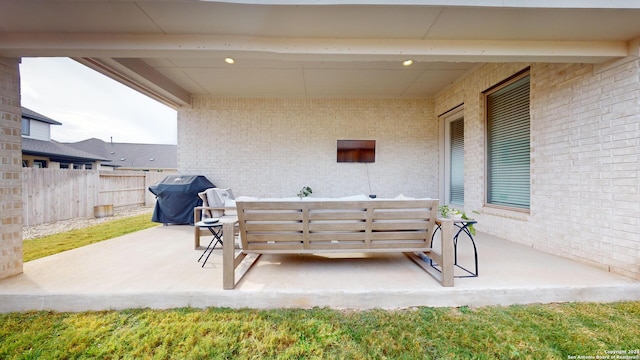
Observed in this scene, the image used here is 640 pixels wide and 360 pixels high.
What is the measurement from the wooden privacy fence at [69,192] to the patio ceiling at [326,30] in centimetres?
449

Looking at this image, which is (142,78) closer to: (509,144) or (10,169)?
(10,169)

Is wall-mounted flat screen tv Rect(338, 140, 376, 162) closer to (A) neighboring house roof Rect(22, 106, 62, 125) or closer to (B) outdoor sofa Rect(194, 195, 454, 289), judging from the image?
(B) outdoor sofa Rect(194, 195, 454, 289)

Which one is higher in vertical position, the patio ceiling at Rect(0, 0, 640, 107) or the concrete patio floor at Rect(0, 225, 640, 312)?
the patio ceiling at Rect(0, 0, 640, 107)

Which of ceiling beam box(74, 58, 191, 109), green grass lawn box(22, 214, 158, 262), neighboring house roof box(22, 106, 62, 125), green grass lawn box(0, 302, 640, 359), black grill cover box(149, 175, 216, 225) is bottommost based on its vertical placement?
green grass lawn box(0, 302, 640, 359)

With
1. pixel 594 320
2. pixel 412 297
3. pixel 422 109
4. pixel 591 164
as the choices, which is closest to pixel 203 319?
pixel 412 297

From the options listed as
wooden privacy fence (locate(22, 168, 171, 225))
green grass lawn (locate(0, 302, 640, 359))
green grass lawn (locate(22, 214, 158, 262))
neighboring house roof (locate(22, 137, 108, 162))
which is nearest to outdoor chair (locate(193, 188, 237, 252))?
green grass lawn (locate(0, 302, 640, 359))

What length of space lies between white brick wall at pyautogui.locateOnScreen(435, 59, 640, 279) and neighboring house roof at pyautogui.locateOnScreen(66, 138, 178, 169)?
2441cm

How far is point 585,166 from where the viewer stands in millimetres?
2873

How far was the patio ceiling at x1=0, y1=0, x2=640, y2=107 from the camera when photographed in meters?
2.03

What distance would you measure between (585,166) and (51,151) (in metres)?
18.8

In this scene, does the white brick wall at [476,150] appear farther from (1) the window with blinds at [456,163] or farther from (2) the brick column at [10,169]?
(2) the brick column at [10,169]

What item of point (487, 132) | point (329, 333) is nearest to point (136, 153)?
point (329, 333)

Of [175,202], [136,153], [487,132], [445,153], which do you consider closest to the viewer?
[487,132]

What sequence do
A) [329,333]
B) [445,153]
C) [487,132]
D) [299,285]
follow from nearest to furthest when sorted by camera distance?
[329,333]
[299,285]
[487,132]
[445,153]
